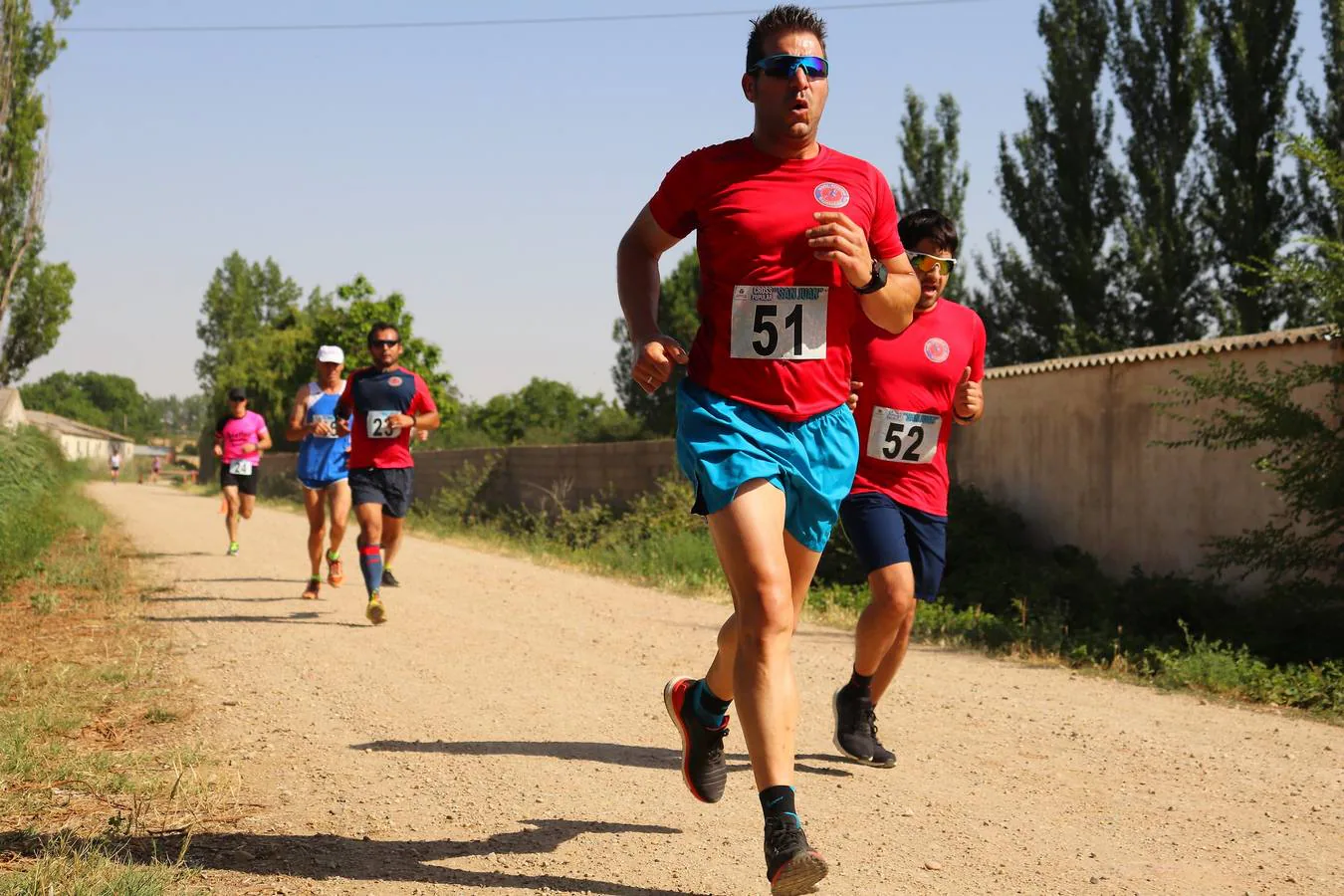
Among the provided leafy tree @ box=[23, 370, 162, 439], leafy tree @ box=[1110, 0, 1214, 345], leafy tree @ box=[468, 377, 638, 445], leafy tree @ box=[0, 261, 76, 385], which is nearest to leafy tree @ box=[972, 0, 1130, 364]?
leafy tree @ box=[1110, 0, 1214, 345]

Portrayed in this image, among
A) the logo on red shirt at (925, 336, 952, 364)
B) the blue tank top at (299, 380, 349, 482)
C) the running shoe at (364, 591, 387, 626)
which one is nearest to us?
the logo on red shirt at (925, 336, 952, 364)

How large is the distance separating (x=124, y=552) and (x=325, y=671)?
9507 millimetres

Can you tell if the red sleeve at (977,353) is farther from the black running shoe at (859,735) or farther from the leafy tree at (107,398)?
the leafy tree at (107,398)

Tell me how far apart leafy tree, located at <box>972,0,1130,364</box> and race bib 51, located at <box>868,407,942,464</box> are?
79.0ft

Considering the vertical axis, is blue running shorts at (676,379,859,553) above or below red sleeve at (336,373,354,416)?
below

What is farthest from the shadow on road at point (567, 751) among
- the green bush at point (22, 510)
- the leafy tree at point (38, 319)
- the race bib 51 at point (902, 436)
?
the leafy tree at point (38, 319)

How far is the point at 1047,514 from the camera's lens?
16375mm

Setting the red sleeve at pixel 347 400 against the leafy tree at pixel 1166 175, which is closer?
the red sleeve at pixel 347 400

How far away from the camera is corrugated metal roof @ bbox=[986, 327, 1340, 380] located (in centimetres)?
1280

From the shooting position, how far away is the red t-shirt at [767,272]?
379cm

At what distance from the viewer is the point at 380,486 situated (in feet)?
32.2

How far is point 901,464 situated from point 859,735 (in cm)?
112

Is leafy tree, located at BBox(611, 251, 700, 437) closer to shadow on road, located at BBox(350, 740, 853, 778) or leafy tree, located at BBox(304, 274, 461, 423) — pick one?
leafy tree, located at BBox(304, 274, 461, 423)

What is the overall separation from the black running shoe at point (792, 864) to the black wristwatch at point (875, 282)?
1477 millimetres
